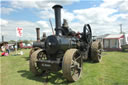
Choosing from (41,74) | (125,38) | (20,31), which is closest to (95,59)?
(41,74)

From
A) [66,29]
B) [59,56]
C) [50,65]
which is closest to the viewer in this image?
[50,65]

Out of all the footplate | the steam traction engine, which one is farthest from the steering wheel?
the footplate

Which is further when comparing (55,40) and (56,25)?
(56,25)

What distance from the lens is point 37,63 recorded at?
4.73m

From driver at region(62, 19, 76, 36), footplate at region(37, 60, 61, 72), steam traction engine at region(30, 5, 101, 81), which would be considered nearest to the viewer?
steam traction engine at region(30, 5, 101, 81)

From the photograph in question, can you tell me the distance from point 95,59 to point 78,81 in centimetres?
302

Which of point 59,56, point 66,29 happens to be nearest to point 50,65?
→ point 59,56

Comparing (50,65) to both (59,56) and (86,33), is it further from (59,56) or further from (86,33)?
(86,33)

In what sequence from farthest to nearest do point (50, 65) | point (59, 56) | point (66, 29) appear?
1. point (66, 29)
2. point (59, 56)
3. point (50, 65)

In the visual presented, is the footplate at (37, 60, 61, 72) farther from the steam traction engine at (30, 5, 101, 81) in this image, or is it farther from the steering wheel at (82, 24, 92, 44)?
the steering wheel at (82, 24, 92, 44)

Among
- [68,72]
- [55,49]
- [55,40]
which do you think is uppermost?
[55,40]

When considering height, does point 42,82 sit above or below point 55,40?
below

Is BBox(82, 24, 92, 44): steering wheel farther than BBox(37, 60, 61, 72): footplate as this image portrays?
Yes

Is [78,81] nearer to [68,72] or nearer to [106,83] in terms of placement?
[68,72]
